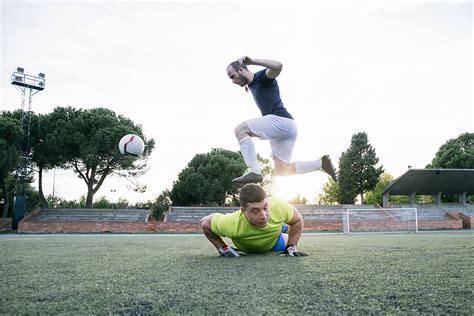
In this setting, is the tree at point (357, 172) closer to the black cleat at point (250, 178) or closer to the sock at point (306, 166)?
the sock at point (306, 166)

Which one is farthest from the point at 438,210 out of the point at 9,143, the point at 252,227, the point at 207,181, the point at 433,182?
the point at 9,143

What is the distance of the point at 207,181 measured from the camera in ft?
140

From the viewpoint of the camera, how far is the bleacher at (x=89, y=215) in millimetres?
30078

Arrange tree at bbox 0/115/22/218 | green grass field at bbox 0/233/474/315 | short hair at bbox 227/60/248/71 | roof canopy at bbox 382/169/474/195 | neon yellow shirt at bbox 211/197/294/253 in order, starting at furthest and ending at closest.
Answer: roof canopy at bbox 382/169/474/195, tree at bbox 0/115/22/218, short hair at bbox 227/60/248/71, neon yellow shirt at bbox 211/197/294/253, green grass field at bbox 0/233/474/315

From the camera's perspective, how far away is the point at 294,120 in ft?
16.2

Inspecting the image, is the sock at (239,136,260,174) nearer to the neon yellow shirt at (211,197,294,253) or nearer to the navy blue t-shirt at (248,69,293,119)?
the navy blue t-shirt at (248,69,293,119)

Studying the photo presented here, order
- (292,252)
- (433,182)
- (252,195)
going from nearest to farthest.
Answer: (252,195)
(292,252)
(433,182)

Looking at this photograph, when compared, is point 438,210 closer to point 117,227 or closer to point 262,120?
point 117,227

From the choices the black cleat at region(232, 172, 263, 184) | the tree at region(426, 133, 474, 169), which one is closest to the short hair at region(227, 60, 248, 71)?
the black cleat at region(232, 172, 263, 184)

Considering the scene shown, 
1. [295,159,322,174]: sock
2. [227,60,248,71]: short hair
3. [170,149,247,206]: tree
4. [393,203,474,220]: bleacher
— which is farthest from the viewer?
[170,149,247,206]: tree

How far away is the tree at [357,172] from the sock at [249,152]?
46971 millimetres

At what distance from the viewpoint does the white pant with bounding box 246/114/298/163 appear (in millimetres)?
4719

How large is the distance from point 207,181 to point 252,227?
1528 inches

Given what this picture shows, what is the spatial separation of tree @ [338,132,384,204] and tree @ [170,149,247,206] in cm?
1515
